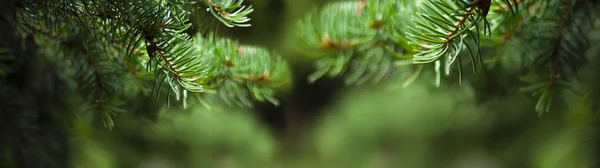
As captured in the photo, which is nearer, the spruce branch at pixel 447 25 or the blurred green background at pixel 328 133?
the spruce branch at pixel 447 25

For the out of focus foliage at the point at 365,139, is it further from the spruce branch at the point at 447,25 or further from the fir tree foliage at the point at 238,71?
the spruce branch at the point at 447,25

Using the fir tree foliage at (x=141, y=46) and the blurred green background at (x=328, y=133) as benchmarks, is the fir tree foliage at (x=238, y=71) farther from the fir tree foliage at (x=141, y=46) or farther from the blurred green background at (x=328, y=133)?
the blurred green background at (x=328, y=133)

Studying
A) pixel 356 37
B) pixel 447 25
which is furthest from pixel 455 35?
pixel 356 37

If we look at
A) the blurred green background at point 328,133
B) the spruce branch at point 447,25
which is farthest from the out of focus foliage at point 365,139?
the spruce branch at point 447,25

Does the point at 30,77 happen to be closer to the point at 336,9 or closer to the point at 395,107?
the point at 336,9

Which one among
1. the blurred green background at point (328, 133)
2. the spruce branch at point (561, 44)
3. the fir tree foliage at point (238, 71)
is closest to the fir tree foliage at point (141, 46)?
the fir tree foliage at point (238, 71)

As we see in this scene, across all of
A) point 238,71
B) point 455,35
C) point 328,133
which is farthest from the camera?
point 328,133

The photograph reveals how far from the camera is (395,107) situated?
2.25 feet

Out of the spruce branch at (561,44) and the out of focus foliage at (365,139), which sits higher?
the spruce branch at (561,44)

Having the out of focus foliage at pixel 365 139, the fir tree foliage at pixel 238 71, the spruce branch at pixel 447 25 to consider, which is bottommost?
the out of focus foliage at pixel 365 139

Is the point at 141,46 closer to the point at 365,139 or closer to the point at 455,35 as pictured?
the point at 455,35

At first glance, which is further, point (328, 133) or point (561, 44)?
point (328, 133)

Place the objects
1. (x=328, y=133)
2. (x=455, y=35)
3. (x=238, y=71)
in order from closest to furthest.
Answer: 1. (x=455, y=35)
2. (x=238, y=71)
3. (x=328, y=133)

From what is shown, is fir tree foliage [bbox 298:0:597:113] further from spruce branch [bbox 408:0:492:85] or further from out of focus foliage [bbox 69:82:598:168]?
out of focus foliage [bbox 69:82:598:168]
